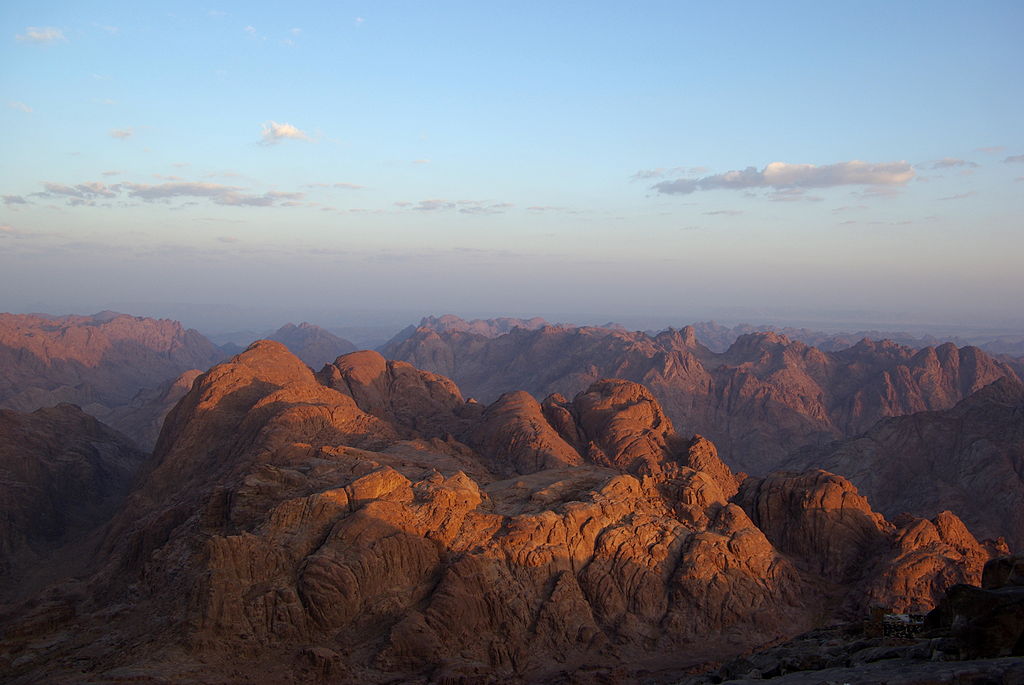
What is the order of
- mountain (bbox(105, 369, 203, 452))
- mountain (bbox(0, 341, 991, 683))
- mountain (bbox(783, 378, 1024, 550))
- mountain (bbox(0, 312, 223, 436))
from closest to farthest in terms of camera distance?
mountain (bbox(0, 341, 991, 683)) → mountain (bbox(783, 378, 1024, 550)) → mountain (bbox(105, 369, 203, 452)) → mountain (bbox(0, 312, 223, 436))

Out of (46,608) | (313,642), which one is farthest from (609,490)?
(46,608)

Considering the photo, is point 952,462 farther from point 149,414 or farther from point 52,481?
point 149,414

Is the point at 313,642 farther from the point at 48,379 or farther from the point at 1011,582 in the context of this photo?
the point at 48,379

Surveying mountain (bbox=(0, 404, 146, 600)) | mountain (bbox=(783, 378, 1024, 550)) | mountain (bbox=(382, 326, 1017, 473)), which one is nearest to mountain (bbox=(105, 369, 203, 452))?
mountain (bbox=(0, 404, 146, 600))

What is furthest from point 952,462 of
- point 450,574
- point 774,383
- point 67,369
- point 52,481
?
point 67,369

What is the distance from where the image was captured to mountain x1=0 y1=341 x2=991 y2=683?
31.2 m

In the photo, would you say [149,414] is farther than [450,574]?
Yes

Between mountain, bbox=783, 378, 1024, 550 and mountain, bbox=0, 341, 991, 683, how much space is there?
30.4m

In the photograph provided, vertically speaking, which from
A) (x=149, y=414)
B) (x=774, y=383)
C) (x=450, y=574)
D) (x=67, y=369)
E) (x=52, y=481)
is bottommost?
(x=67, y=369)

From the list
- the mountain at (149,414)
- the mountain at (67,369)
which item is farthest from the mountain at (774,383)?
the mountain at (67,369)

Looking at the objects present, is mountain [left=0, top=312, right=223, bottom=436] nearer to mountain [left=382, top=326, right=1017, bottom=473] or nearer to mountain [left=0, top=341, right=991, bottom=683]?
mountain [left=382, top=326, right=1017, bottom=473]

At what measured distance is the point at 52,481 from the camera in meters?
64.6

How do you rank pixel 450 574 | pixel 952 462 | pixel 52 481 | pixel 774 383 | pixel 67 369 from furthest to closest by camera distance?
1. pixel 67 369
2. pixel 774 383
3. pixel 952 462
4. pixel 52 481
5. pixel 450 574

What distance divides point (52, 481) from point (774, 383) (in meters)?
111
